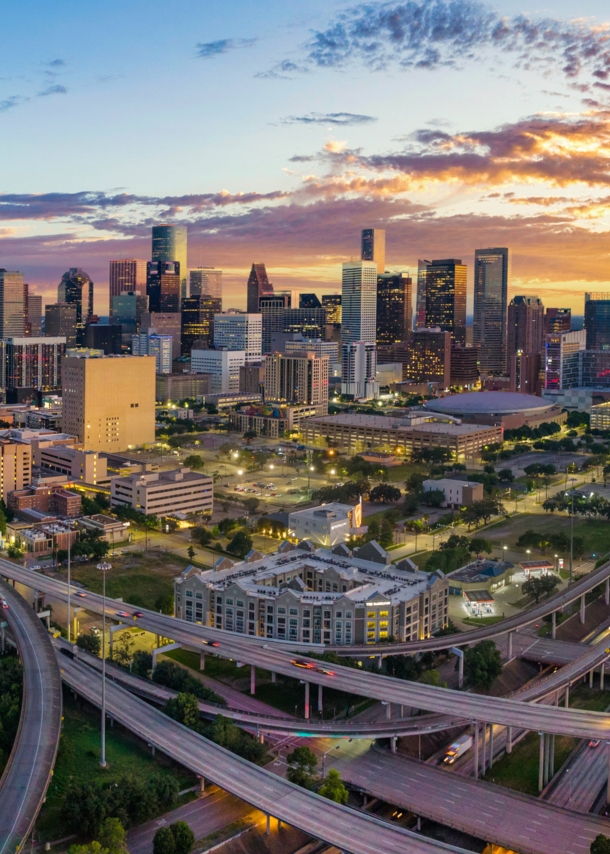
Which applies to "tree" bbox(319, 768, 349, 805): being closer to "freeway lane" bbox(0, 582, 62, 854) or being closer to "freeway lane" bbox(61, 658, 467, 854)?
"freeway lane" bbox(61, 658, 467, 854)

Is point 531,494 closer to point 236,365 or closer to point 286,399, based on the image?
point 286,399

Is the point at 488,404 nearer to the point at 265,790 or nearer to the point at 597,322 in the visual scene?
the point at 597,322

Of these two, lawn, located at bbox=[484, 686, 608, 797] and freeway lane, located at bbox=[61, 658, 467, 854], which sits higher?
freeway lane, located at bbox=[61, 658, 467, 854]

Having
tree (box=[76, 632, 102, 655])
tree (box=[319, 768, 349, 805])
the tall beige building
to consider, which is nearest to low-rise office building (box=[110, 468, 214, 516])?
the tall beige building

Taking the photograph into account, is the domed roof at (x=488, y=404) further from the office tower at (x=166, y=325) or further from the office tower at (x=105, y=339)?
the office tower at (x=105, y=339)

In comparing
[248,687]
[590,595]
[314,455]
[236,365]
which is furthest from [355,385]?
[248,687]

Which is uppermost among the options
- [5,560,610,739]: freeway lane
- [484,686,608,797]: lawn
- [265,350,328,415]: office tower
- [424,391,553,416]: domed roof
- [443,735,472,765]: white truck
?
[265,350,328,415]: office tower

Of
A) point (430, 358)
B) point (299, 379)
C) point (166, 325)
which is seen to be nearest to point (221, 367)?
point (299, 379)
